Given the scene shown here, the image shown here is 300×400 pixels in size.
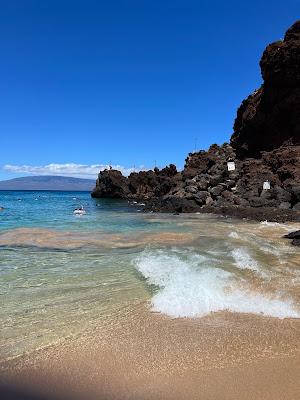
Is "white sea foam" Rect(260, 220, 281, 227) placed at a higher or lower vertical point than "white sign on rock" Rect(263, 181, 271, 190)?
lower

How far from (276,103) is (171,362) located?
49.3 metres

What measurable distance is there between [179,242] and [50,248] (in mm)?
5531

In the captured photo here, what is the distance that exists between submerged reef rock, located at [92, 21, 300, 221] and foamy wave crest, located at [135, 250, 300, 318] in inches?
811

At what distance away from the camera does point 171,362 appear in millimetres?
5461

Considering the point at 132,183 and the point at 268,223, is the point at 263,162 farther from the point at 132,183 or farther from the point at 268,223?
the point at 132,183

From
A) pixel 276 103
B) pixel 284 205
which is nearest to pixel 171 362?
pixel 284 205

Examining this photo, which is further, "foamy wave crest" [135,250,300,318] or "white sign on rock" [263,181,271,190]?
"white sign on rock" [263,181,271,190]

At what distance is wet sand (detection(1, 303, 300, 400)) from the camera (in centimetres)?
471

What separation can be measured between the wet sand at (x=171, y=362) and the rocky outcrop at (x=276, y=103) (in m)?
44.8

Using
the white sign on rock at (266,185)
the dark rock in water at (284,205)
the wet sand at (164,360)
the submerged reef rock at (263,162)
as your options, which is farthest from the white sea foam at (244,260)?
the white sign on rock at (266,185)

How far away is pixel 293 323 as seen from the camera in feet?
22.8

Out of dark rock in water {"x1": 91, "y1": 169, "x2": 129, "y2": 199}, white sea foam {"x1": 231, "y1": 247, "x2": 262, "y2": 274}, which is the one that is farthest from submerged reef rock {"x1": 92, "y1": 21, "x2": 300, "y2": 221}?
dark rock in water {"x1": 91, "y1": 169, "x2": 129, "y2": 199}

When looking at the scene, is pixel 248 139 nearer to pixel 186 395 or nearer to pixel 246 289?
pixel 246 289

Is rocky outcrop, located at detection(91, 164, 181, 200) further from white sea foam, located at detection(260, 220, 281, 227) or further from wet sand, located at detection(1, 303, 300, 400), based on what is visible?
wet sand, located at detection(1, 303, 300, 400)
